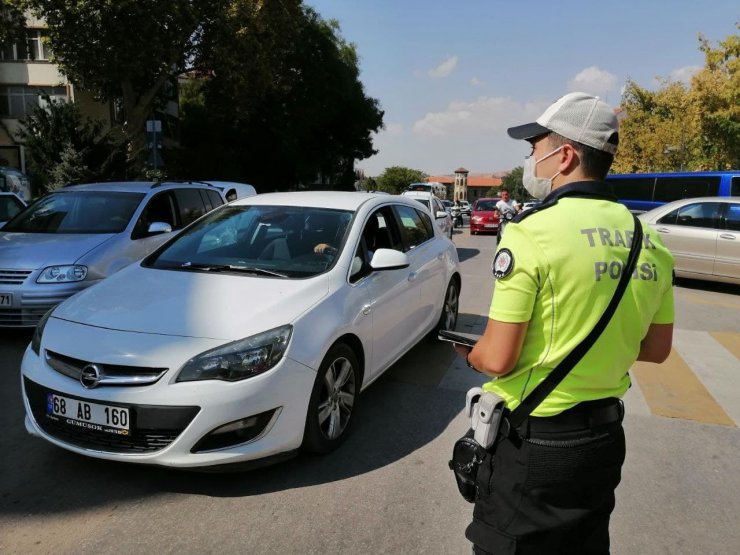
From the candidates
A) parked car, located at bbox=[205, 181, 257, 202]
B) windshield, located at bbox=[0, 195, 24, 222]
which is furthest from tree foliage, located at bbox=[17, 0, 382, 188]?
parked car, located at bbox=[205, 181, 257, 202]

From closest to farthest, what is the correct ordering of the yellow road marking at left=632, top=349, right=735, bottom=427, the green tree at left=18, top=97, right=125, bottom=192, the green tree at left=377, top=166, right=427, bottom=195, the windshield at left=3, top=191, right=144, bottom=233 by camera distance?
the yellow road marking at left=632, top=349, right=735, bottom=427 < the windshield at left=3, top=191, right=144, bottom=233 < the green tree at left=18, top=97, right=125, bottom=192 < the green tree at left=377, top=166, right=427, bottom=195

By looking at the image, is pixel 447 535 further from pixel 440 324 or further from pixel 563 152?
pixel 440 324

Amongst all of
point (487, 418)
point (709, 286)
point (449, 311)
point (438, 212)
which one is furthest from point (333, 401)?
point (438, 212)

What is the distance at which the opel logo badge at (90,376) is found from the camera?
303cm

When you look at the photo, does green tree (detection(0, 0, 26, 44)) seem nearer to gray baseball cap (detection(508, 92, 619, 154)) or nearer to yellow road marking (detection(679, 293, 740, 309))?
yellow road marking (detection(679, 293, 740, 309))

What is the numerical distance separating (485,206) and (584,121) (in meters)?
23.0

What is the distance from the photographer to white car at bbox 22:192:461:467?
298 centimetres

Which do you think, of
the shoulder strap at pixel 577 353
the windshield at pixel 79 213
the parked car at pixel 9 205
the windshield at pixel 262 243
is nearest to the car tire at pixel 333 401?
the windshield at pixel 262 243

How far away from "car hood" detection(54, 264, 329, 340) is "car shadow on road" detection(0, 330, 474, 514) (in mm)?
845

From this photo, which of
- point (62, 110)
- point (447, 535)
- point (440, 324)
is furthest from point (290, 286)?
point (62, 110)

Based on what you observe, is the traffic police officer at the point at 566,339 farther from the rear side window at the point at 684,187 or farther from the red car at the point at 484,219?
the red car at the point at 484,219

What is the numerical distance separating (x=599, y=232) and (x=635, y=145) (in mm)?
35264

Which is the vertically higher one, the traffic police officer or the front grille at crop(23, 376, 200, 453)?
the traffic police officer

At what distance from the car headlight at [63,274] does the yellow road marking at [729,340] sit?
6.88 m
